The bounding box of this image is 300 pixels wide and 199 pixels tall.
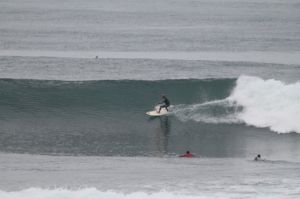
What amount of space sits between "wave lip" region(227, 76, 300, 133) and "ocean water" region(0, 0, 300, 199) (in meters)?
0.05

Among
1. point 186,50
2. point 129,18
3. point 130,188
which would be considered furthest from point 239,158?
point 129,18

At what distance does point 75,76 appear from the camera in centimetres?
3831

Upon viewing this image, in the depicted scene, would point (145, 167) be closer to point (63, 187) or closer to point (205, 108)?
point (63, 187)

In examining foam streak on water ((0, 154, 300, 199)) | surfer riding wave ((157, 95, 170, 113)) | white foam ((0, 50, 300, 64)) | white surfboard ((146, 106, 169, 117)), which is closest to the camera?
foam streak on water ((0, 154, 300, 199))

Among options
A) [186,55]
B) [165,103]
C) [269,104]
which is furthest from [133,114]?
[186,55]

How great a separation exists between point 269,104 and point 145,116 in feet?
18.7

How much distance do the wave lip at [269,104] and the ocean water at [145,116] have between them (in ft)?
0.17

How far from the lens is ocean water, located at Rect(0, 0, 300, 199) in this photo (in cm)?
2255

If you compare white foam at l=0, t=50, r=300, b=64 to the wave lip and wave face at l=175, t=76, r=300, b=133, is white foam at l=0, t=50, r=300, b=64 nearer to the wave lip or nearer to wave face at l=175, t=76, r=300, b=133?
the wave lip

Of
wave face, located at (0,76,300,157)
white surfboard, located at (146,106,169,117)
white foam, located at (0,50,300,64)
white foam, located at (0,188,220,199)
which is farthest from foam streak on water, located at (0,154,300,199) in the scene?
white foam, located at (0,50,300,64)

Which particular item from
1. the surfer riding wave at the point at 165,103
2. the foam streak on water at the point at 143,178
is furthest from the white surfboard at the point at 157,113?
the foam streak on water at the point at 143,178

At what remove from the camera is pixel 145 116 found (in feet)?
105

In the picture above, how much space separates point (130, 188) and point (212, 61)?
24.1 meters

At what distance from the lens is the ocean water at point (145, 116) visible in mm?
22547
